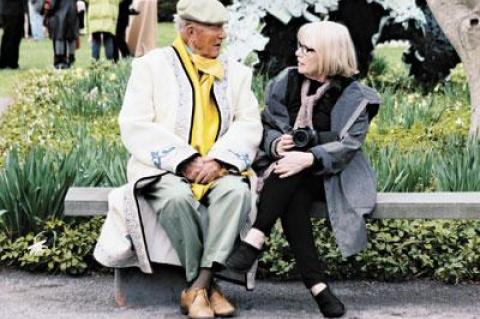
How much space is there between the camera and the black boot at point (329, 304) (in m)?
5.37

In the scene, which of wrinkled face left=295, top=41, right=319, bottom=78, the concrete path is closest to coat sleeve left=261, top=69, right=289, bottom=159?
wrinkled face left=295, top=41, right=319, bottom=78

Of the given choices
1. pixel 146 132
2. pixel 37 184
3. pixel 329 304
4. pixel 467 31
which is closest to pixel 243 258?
pixel 329 304

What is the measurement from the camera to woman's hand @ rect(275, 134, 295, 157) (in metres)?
5.57

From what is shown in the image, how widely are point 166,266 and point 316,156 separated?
0.78 meters

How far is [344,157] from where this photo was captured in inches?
218

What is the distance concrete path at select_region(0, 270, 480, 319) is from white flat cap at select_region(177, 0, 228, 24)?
1.17 meters

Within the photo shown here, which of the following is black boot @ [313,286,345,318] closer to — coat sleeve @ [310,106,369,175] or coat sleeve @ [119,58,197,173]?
coat sleeve @ [310,106,369,175]

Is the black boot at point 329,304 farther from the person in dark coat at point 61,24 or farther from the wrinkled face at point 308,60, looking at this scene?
the person in dark coat at point 61,24

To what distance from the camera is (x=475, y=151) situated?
21.6 ft

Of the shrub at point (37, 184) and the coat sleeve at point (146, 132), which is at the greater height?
the coat sleeve at point (146, 132)

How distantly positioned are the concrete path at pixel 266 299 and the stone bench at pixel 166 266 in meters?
0.07

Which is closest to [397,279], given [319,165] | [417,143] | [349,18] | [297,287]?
[297,287]

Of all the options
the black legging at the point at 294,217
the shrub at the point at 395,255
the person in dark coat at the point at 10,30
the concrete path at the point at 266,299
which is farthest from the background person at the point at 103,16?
the black legging at the point at 294,217

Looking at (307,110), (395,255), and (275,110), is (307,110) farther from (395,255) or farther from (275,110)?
(395,255)
